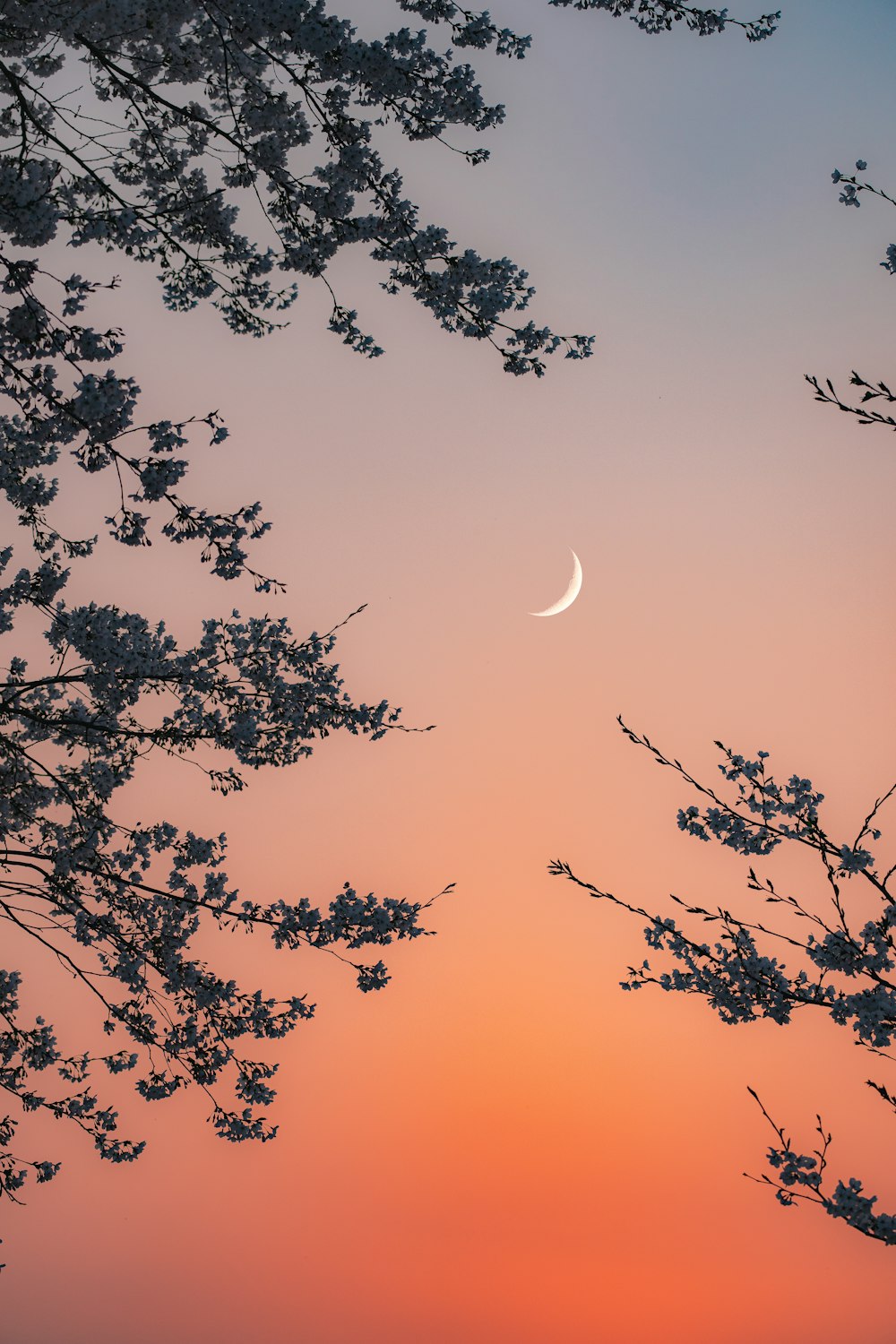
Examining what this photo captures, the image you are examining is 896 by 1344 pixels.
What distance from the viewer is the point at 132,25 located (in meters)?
8.62

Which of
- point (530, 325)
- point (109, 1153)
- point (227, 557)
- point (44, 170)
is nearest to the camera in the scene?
point (44, 170)

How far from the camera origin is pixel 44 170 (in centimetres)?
619

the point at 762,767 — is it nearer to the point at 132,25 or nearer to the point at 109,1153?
the point at 109,1153

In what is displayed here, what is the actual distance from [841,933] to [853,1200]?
5.11 feet

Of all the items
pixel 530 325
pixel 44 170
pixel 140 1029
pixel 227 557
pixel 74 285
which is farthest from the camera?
pixel 140 1029

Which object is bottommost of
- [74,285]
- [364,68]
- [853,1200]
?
[853,1200]

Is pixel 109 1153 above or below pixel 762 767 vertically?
below

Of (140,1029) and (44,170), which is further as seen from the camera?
(140,1029)

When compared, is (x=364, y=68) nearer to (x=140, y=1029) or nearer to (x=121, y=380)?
(x=121, y=380)

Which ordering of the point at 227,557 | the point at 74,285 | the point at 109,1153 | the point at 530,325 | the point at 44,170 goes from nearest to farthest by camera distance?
1. the point at 74,285
2. the point at 44,170
3. the point at 227,557
4. the point at 530,325
5. the point at 109,1153

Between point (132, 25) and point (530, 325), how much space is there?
4.83 m

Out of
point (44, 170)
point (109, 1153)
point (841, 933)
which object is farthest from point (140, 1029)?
point (44, 170)

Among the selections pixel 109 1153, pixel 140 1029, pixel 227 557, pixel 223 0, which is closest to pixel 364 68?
pixel 223 0

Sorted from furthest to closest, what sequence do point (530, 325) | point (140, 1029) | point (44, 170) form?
1. point (140, 1029)
2. point (530, 325)
3. point (44, 170)
